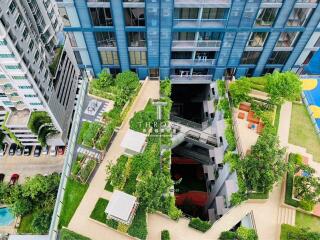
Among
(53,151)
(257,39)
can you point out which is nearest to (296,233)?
(257,39)

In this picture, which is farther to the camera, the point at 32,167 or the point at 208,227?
the point at 32,167

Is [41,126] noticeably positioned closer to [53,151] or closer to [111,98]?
[53,151]

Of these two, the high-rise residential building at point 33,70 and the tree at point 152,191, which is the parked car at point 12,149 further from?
the tree at point 152,191

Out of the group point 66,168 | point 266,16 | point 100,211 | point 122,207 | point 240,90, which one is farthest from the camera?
point 240,90

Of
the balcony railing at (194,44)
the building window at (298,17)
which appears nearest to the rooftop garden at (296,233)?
the balcony railing at (194,44)

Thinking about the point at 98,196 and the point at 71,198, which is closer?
the point at 71,198

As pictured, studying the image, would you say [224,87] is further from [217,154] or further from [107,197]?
A: [107,197]

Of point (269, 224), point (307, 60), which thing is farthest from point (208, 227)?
point (307, 60)
